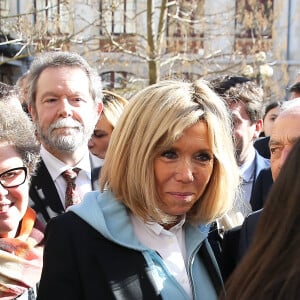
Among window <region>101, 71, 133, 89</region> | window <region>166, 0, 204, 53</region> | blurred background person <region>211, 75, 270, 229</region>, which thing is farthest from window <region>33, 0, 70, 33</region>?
blurred background person <region>211, 75, 270, 229</region>

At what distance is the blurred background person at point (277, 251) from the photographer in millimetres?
1271

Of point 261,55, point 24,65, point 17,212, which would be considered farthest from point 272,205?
point 24,65

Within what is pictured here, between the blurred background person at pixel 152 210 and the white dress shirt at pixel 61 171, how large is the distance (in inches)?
36.4

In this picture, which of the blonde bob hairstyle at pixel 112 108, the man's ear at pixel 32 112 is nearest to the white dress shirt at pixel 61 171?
the man's ear at pixel 32 112

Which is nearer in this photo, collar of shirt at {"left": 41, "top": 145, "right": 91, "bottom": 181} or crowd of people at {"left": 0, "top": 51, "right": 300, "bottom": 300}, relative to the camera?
crowd of people at {"left": 0, "top": 51, "right": 300, "bottom": 300}

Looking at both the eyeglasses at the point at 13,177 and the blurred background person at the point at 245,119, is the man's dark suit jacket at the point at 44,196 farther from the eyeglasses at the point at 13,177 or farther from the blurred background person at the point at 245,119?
the blurred background person at the point at 245,119

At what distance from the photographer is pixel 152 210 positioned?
1992 millimetres

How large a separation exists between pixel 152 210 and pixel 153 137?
0.76ft

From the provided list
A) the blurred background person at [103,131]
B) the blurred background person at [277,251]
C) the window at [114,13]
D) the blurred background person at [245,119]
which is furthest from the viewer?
the window at [114,13]

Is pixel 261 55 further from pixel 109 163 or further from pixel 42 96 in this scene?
pixel 109 163

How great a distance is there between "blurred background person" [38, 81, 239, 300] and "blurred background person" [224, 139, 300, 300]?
0.52 m

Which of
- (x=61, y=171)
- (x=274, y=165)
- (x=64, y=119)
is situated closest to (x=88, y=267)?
(x=274, y=165)

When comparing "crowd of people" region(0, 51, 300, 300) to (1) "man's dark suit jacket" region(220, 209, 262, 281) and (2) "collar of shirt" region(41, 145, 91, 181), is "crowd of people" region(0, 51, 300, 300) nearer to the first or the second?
(1) "man's dark suit jacket" region(220, 209, 262, 281)

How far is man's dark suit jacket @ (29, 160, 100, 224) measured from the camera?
9.11ft
